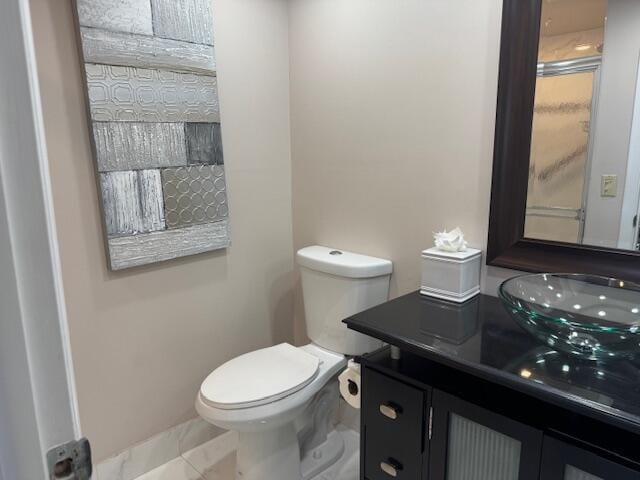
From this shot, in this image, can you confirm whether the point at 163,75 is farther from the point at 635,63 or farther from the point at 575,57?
the point at 635,63

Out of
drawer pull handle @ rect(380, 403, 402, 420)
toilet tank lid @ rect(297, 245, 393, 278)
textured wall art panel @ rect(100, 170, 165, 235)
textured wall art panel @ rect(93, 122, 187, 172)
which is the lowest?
drawer pull handle @ rect(380, 403, 402, 420)

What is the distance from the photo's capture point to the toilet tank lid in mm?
1842

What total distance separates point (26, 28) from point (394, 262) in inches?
63.6

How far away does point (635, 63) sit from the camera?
1.26 meters

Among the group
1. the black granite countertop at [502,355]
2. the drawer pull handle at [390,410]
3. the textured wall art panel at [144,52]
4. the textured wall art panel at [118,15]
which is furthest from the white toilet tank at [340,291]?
the textured wall art panel at [118,15]

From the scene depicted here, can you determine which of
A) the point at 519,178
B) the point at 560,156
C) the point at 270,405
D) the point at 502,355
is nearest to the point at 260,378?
the point at 270,405

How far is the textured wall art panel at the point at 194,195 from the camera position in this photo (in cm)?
186

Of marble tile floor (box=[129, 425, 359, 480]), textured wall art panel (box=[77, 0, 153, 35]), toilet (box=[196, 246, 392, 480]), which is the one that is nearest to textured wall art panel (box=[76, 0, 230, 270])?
textured wall art panel (box=[77, 0, 153, 35])

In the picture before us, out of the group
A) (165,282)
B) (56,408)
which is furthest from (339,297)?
(56,408)

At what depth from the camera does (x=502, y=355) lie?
117 cm

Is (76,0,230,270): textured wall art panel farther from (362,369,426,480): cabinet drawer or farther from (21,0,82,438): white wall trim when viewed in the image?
(21,0,82,438): white wall trim

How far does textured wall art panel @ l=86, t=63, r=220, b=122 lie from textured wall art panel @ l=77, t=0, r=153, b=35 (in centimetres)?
14

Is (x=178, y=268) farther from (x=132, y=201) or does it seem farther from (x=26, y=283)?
(x=26, y=283)

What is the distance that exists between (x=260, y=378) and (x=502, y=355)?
0.92m
